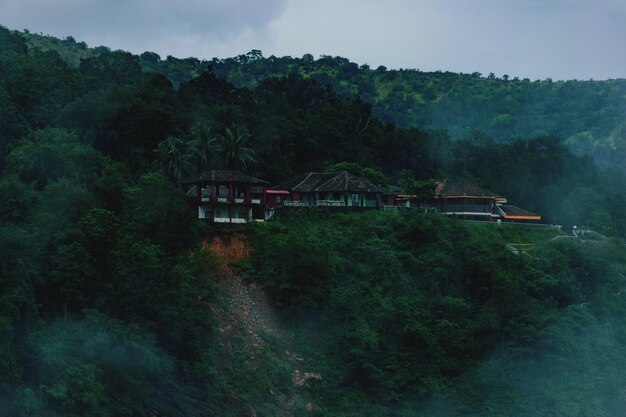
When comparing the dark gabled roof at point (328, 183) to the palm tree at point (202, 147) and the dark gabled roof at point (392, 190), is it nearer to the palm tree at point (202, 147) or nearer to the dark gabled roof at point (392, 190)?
the dark gabled roof at point (392, 190)

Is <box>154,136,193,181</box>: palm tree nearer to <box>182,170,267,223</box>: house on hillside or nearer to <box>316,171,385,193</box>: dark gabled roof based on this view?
<box>182,170,267,223</box>: house on hillside

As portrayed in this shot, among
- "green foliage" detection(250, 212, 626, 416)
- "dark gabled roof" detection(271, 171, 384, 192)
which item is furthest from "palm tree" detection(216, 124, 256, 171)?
"green foliage" detection(250, 212, 626, 416)

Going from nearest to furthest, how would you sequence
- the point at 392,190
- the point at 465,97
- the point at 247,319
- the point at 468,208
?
the point at 247,319
the point at 468,208
the point at 392,190
the point at 465,97

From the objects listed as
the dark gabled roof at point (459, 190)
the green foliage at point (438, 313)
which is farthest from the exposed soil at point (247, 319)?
the dark gabled roof at point (459, 190)

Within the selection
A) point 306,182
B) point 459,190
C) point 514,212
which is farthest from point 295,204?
point 514,212

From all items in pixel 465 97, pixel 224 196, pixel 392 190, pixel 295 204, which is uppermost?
pixel 465 97

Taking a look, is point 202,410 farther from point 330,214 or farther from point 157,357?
point 330,214

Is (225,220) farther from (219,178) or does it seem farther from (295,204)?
(295,204)

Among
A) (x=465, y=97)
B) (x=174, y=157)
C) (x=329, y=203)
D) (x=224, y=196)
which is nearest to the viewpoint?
(x=224, y=196)
